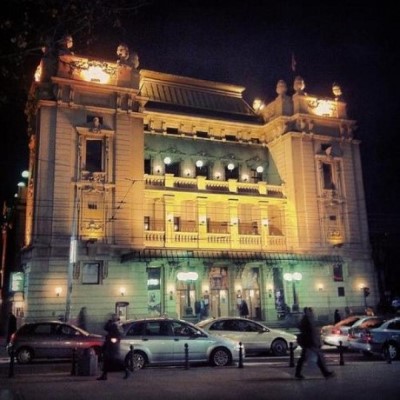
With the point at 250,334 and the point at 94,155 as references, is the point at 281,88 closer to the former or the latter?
the point at 94,155

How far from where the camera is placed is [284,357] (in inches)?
810

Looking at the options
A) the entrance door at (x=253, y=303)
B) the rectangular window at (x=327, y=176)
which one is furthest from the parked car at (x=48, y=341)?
the rectangular window at (x=327, y=176)

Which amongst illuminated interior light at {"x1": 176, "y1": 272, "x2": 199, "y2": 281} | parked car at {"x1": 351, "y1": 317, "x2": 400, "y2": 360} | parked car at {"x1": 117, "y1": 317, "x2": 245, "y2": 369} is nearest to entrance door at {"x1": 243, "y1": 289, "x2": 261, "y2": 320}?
illuminated interior light at {"x1": 176, "y1": 272, "x2": 199, "y2": 281}

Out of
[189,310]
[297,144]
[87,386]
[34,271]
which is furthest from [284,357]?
[297,144]

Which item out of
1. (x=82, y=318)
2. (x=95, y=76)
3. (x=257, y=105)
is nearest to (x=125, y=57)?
(x=95, y=76)

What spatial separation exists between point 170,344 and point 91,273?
732 inches

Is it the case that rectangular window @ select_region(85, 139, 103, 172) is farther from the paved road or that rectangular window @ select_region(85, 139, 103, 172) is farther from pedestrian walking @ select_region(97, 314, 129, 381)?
pedestrian walking @ select_region(97, 314, 129, 381)

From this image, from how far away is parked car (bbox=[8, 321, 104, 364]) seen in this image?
20203mm

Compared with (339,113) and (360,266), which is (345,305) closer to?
(360,266)

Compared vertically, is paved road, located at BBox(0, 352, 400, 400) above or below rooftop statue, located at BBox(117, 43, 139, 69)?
below

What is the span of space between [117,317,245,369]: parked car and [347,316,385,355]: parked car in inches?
231

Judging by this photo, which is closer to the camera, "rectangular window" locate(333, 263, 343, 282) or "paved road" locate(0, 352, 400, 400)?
"paved road" locate(0, 352, 400, 400)

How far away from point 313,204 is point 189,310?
560 inches

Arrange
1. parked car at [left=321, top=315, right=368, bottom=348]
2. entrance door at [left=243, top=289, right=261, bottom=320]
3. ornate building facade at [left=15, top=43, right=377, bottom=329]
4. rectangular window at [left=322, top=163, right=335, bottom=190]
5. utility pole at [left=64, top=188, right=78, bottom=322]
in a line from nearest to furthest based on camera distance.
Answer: parked car at [left=321, top=315, right=368, bottom=348] < utility pole at [left=64, top=188, right=78, bottom=322] < ornate building facade at [left=15, top=43, right=377, bottom=329] < entrance door at [left=243, top=289, right=261, bottom=320] < rectangular window at [left=322, top=163, right=335, bottom=190]
